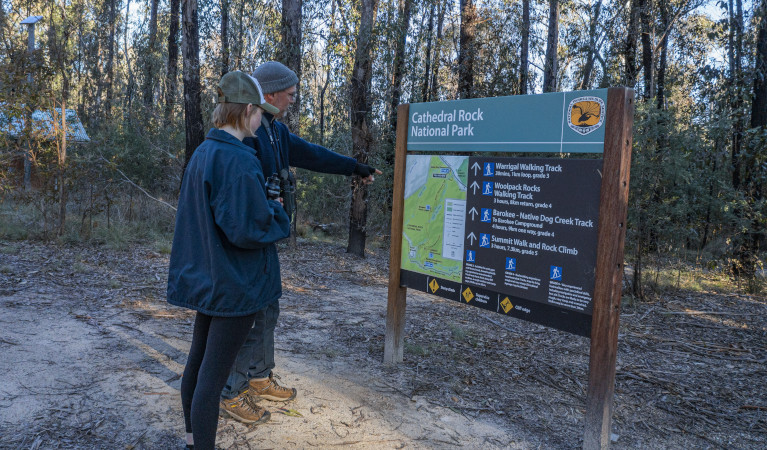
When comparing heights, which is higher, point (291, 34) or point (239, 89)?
point (291, 34)

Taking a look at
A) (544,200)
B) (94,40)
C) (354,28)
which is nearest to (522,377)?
(544,200)

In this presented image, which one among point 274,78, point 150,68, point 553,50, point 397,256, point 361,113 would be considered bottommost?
point 397,256

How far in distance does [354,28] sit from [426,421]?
8.55m

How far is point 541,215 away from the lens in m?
3.48

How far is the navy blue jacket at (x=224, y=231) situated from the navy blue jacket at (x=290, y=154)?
2.52 ft

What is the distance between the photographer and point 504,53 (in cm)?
1488

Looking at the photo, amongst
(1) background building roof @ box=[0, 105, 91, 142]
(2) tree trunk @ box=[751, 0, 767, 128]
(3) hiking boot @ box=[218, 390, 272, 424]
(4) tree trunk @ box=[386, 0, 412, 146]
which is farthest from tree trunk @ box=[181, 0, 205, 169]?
(2) tree trunk @ box=[751, 0, 767, 128]

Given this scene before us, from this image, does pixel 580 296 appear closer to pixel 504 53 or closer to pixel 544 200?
pixel 544 200

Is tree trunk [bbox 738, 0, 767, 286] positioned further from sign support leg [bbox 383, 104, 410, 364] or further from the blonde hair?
the blonde hair

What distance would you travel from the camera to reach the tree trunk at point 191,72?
37.5ft

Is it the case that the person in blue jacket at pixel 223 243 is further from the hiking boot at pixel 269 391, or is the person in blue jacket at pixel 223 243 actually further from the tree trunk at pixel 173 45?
the tree trunk at pixel 173 45

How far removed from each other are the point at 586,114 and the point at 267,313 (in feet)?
7.21

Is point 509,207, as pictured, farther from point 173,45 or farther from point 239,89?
point 173,45

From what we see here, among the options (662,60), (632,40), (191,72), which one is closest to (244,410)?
(191,72)
